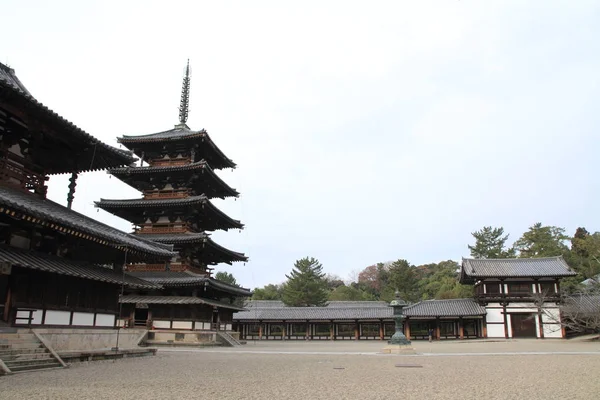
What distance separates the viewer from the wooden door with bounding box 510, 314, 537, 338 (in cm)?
4209

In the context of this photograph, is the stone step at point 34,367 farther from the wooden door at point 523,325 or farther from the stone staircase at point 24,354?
the wooden door at point 523,325

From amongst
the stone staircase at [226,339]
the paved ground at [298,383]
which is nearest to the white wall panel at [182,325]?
the stone staircase at [226,339]

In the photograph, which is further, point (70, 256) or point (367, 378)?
point (70, 256)

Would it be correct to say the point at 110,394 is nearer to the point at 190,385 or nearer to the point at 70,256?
the point at 190,385

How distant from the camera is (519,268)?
44.2 metres

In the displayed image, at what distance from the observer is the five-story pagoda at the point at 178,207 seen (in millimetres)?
29219

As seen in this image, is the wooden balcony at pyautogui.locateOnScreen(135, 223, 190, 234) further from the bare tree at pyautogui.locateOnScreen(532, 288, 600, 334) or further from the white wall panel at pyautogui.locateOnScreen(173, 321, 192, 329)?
the bare tree at pyautogui.locateOnScreen(532, 288, 600, 334)

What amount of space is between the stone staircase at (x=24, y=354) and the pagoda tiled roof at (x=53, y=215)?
323cm

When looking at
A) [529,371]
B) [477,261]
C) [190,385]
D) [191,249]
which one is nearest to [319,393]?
[190,385]

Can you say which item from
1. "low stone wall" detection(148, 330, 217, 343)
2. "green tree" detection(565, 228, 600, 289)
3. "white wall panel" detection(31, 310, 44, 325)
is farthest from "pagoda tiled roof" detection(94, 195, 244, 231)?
"green tree" detection(565, 228, 600, 289)

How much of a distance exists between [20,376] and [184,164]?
73.0 ft

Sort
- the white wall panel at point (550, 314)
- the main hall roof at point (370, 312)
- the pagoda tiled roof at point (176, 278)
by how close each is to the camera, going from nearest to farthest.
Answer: the pagoda tiled roof at point (176, 278)
the white wall panel at point (550, 314)
the main hall roof at point (370, 312)

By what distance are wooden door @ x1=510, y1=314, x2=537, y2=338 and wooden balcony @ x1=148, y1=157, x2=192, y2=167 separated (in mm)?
34168

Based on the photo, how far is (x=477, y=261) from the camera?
47.1m
